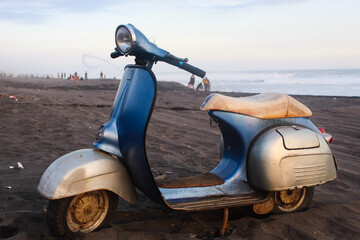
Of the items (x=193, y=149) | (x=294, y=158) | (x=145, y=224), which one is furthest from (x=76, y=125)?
(x=294, y=158)

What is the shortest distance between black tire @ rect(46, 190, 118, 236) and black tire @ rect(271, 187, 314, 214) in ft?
5.12

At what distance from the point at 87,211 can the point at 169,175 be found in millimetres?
1814

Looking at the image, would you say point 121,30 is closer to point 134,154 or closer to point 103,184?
point 134,154

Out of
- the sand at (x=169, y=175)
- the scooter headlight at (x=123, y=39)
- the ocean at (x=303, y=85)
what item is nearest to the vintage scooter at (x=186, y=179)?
the scooter headlight at (x=123, y=39)

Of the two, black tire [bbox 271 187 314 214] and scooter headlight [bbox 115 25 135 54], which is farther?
black tire [bbox 271 187 314 214]

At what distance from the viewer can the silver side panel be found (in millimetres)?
3033

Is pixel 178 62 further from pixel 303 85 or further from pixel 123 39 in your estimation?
pixel 303 85

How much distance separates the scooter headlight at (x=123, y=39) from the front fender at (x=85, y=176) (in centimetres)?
84

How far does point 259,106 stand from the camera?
324 cm

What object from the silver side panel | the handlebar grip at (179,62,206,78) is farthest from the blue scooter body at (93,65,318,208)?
the handlebar grip at (179,62,206,78)

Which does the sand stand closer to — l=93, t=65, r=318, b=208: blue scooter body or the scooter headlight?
l=93, t=65, r=318, b=208: blue scooter body

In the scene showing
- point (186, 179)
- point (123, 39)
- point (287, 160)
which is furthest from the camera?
point (186, 179)

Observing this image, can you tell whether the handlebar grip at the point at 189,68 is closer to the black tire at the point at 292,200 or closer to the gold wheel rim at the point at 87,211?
the gold wheel rim at the point at 87,211

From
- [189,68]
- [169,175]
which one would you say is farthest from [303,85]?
[189,68]
